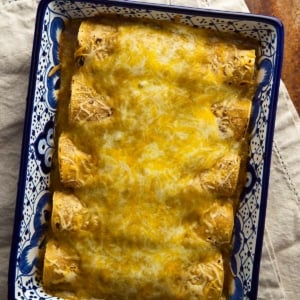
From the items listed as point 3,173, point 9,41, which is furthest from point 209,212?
point 9,41

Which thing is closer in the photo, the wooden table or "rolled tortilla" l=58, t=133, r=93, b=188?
"rolled tortilla" l=58, t=133, r=93, b=188

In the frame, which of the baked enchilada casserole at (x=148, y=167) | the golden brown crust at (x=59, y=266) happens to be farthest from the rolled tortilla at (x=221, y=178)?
the golden brown crust at (x=59, y=266)

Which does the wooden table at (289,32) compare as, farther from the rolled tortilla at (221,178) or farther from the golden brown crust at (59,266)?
the golden brown crust at (59,266)

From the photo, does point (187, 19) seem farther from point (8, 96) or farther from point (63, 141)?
point (8, 96)

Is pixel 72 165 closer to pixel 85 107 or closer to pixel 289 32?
pixel 85 107

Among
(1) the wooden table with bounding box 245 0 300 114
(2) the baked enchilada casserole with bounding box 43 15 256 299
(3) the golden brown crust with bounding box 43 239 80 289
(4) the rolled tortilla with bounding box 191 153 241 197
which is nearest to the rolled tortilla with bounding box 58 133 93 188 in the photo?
(2) the baked enchilada casserole with bounding box 43 15 256 299

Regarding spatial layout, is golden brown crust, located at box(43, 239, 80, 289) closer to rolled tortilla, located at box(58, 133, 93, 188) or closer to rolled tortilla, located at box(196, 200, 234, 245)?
rolled tortilla, located at box(58, 133, 93, 188)
